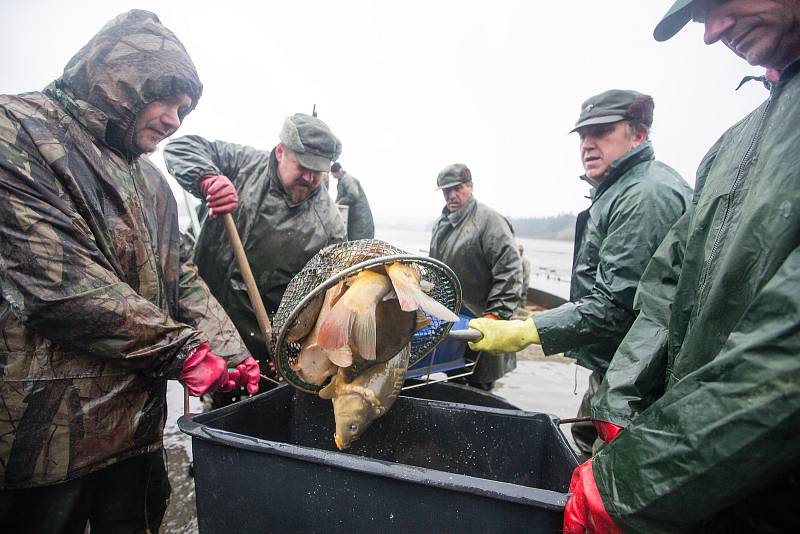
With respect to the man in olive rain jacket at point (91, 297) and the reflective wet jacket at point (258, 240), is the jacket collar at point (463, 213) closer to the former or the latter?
the reflective wet jacket at point (258, 240)

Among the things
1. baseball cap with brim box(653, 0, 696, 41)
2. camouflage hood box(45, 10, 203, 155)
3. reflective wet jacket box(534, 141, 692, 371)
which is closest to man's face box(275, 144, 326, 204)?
camouflage hood box(45, 10, 203, 155)

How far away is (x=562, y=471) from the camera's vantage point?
64.3 inches

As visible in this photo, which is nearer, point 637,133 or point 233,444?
point 233,444

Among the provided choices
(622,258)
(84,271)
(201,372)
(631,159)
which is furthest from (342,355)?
(631,159)

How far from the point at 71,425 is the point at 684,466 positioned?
2006mm

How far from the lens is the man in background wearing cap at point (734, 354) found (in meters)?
0.82

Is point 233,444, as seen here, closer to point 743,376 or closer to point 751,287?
point 743,376

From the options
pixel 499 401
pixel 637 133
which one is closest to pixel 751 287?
pixel 499 401

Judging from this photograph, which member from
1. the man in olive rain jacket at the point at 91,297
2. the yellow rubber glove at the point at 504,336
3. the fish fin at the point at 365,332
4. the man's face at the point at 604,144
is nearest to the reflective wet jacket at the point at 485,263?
the man's face at the point at 604,144

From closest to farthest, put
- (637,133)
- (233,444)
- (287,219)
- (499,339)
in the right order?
(233,444) → (499,339) → (637,133) → (287,219)

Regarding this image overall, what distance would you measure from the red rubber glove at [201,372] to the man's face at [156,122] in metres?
0.99

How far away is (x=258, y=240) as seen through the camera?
3.32 m

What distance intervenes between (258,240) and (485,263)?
2326 millimetres

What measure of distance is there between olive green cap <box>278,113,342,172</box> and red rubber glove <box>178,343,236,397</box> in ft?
5.77
